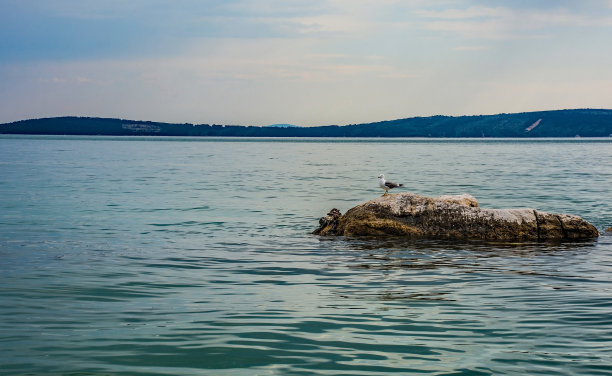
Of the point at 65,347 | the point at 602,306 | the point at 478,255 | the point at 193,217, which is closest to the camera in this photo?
the point at 65,347

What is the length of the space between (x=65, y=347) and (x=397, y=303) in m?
4.44

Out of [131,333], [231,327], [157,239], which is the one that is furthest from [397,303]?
[157,239]

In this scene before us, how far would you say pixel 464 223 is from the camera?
16.0m

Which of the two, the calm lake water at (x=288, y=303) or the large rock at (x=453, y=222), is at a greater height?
the large rock at (x=453, y=222)

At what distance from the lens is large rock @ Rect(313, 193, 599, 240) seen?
1577 centimetres

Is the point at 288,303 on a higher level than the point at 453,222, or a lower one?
lower

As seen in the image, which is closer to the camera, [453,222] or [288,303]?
[288,303]

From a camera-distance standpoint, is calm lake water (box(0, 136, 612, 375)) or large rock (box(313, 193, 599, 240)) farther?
large rock (box(313, 193, 599, 240))

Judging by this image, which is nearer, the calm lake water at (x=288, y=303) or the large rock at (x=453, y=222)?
the calm lake water at (x=288, y=303)

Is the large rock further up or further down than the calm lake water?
further up

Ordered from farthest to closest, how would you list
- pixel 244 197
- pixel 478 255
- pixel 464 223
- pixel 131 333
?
pixel 244 197, pixel 464 223, pixel 478 255, pixel 131 333

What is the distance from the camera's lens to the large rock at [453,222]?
15.8 m

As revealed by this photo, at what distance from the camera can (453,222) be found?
52.5 feet

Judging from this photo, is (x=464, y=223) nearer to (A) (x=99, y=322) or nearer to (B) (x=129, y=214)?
(A) (x=99, y=322)
